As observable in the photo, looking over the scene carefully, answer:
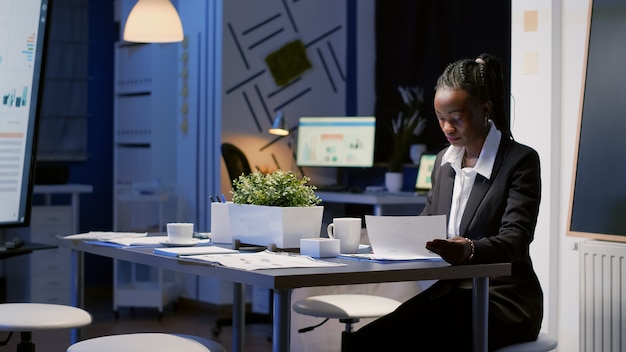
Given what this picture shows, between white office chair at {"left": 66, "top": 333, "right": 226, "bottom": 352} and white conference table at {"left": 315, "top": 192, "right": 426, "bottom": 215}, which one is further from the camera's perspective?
white conference table at {"left": 315, "top": 192, "right": 426, "bottom": 215}

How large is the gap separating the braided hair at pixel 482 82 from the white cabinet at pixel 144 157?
11.8 feet

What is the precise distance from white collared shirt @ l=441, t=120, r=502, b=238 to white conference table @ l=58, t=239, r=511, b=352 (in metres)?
0.37

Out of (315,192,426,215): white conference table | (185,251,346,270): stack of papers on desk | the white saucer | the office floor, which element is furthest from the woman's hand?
(315,192,426,215): white conference table

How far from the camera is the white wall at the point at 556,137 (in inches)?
150

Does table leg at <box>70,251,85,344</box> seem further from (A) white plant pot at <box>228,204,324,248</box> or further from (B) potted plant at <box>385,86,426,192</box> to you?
(B) potted plant at <box>385,86,426,192</box>

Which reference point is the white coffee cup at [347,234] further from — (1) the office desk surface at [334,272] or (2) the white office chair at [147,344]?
(2) the white office chair at [147,344]

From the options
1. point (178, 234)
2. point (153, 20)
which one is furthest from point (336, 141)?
point (178, 234)

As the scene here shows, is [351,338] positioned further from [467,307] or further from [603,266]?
[603,266]

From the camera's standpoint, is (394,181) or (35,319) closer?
(35,319)

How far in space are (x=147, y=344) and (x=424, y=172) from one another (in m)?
3.91

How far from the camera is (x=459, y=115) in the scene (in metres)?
2.75

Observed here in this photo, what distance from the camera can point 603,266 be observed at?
349 centimetres

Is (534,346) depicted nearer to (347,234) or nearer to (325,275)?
(347,234)

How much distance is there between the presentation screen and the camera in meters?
3.40
